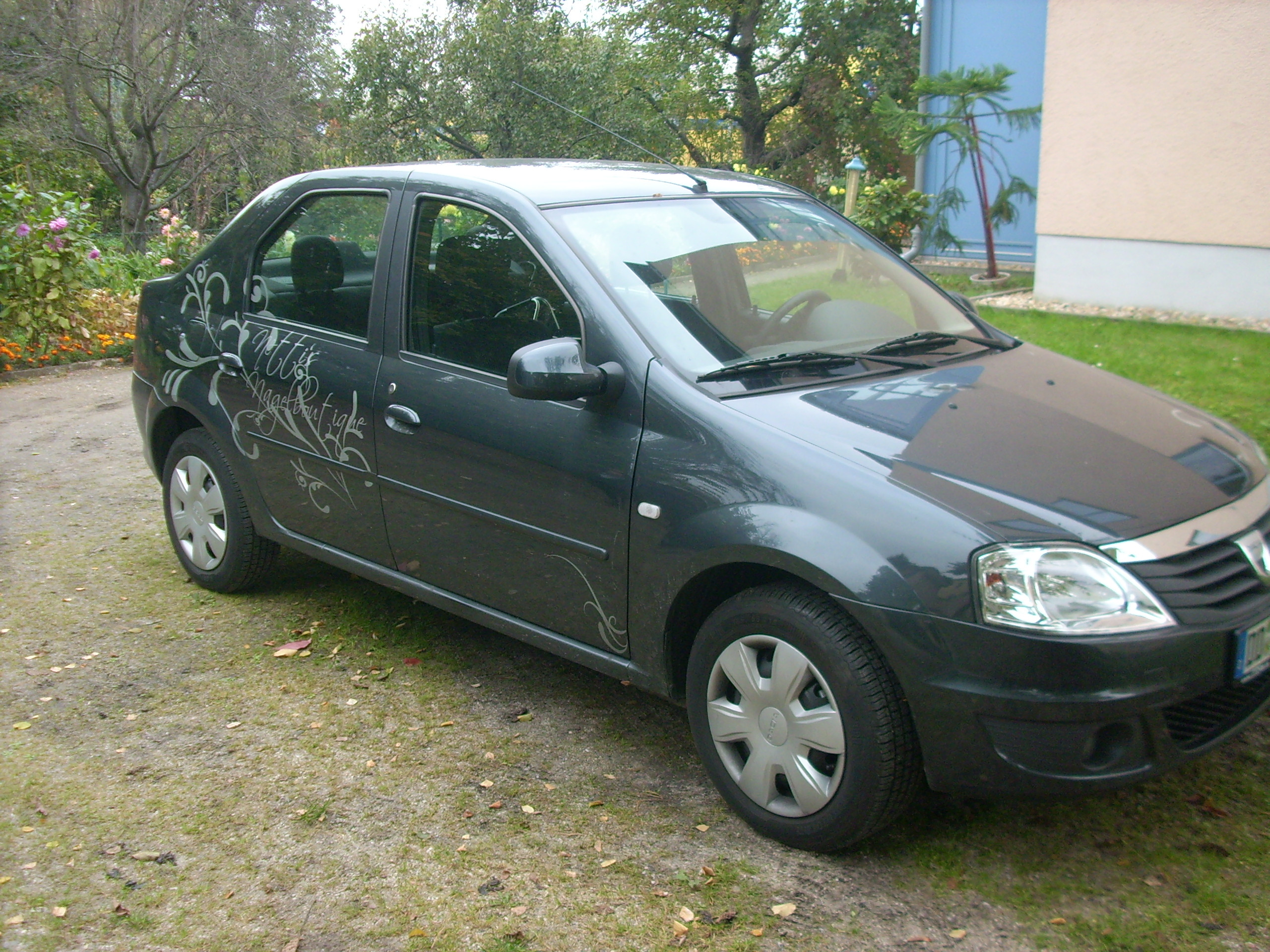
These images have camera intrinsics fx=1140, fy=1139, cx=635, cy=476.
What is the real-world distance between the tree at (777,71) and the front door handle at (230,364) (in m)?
23.6

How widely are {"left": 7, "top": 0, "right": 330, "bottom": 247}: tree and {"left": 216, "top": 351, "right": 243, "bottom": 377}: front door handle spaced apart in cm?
1548

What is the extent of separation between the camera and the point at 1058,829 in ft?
10.3

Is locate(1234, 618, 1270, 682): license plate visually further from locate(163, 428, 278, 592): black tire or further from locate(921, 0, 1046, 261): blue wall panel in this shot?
locate(921, 0, 1046, 261): blue wall panel

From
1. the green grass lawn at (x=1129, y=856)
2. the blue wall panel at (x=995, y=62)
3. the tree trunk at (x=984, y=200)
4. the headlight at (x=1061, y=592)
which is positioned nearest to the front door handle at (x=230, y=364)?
the green grass lawn at (x=1129, y=856)

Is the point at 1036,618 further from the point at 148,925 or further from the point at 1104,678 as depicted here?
the point at 148,925

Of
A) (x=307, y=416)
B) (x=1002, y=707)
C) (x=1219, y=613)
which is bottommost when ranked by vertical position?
(x=1002, y=707)

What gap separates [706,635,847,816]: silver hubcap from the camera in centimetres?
289

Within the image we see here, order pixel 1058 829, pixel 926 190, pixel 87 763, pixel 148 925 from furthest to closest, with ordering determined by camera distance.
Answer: pixel 926 190
pixel 87 763
pixel 1058 829
pixel 148 925

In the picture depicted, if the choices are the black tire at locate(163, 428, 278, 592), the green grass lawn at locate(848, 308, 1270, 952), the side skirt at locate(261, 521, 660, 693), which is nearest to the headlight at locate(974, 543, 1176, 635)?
the green grass lawn at locate(848, 308, 1270, 952)

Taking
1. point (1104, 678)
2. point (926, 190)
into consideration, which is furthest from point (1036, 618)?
point (926, 190)

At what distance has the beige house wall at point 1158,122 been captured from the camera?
10.2 m

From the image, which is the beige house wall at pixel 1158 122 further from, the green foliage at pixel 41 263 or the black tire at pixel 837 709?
the green foliage at pixel 41 263

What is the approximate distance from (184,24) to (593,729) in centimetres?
1823

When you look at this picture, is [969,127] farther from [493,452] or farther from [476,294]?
[493,452]
